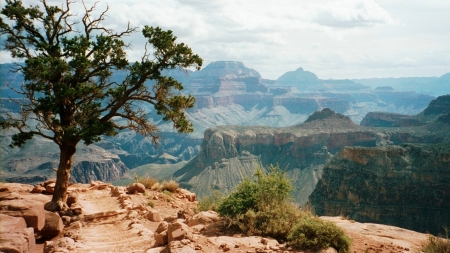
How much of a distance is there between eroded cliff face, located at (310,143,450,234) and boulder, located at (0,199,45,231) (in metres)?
59.0

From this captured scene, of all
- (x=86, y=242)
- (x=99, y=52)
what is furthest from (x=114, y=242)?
(x=99, y=52)

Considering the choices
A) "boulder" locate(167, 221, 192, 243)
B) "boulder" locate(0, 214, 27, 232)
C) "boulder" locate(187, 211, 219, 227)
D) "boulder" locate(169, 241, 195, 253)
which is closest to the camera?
"boulder" locate(0, 214, 27, 232)

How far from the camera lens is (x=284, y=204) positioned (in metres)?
12.4

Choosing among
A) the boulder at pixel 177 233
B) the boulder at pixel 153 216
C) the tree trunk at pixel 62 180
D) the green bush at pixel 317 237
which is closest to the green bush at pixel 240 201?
the green bush at pixel 317 237

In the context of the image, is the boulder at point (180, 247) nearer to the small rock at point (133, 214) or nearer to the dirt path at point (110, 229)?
the dirt path at point (110, 229)

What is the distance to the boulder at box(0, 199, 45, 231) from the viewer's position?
1112 cm

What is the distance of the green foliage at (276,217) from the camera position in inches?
405

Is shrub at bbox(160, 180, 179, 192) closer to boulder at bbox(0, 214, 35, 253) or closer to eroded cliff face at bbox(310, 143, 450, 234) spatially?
boulder at bbox(0, 214, 35, 253)

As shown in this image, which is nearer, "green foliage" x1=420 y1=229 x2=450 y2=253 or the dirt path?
"green foliage" x1=420 y1=229 x2=450 y2=253

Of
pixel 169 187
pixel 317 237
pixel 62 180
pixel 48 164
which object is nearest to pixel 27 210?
pixel 62 180

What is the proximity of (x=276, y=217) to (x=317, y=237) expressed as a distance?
1.60 m

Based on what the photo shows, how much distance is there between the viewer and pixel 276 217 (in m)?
11.5

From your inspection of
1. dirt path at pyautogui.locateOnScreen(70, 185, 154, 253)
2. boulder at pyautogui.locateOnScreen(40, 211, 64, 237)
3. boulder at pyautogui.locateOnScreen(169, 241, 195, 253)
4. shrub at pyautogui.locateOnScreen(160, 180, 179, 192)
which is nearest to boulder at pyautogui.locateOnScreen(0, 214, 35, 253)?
dirt path at pyautogui.locateOnScreen(70, 185, 154, 253)

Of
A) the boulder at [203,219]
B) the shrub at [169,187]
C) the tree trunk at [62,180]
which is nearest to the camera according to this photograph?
the boulder at [203,219]
